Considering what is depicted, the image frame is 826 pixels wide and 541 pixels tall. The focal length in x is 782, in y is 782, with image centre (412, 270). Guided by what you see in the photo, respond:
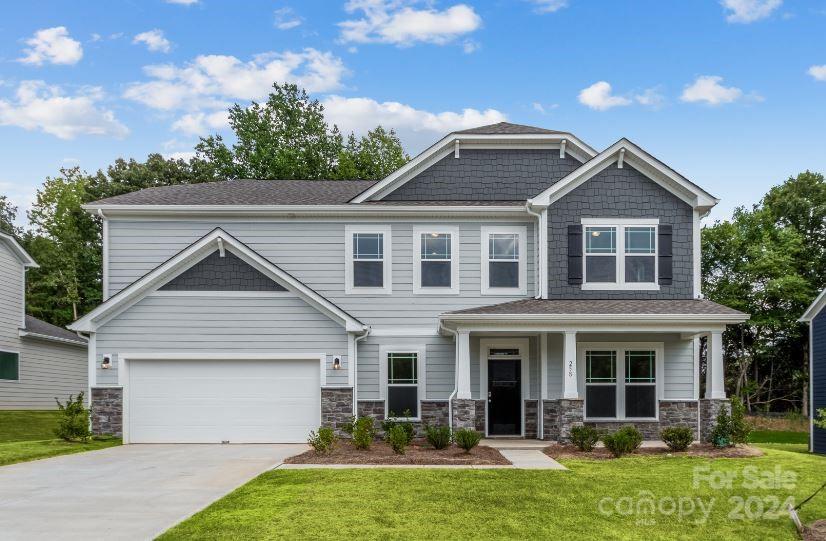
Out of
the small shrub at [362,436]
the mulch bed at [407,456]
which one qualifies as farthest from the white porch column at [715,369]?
the small shrub at [362,436]

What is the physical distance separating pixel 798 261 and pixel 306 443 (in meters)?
29.9

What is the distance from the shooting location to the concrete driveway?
8.52m

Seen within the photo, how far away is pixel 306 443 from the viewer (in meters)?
17.4

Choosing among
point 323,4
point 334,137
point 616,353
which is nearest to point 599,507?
point 616,353

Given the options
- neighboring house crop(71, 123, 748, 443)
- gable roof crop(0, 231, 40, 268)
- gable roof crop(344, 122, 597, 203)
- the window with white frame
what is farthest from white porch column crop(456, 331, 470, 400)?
gable roof crop(0, 231, 40, 268)

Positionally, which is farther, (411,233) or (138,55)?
(138,55)

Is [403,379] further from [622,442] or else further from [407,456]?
[622,442]

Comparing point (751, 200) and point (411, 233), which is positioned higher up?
point (751, 200)

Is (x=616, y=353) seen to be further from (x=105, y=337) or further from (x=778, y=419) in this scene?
(x=778, y=419)

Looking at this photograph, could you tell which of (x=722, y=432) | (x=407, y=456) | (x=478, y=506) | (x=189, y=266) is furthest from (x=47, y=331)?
(x=478, y=506)

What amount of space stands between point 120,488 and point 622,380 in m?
11.5

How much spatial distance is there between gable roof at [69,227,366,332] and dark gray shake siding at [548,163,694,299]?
4729 mm

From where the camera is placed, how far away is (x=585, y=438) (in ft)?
49.5

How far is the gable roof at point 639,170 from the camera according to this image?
57.7 ft
